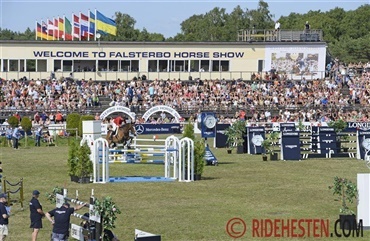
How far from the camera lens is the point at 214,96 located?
67.7 metres

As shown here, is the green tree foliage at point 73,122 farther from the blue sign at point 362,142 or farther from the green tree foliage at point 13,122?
the blue sign at point 362,142

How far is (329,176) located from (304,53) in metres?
44.6

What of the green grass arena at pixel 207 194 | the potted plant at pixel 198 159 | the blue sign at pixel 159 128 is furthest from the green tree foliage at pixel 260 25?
the potted plant at pixel 198 159

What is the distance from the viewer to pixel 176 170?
3247cm

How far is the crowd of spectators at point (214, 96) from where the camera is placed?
63.0 m

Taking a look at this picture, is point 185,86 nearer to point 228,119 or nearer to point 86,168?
point 228,119

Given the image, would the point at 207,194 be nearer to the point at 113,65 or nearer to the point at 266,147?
the point at 266,147

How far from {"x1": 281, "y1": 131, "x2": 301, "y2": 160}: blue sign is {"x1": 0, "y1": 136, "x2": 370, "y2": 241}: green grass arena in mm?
1116

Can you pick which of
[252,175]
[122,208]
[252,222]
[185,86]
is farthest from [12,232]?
[185,86]

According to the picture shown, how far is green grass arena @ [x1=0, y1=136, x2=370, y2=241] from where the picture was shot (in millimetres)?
22641

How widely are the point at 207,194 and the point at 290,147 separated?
13.6m

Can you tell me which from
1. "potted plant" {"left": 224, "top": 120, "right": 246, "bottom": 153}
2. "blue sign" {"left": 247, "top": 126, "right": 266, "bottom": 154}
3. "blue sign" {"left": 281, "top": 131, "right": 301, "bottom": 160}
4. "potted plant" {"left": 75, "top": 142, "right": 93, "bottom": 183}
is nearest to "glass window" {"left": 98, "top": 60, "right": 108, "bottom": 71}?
"potted plant" {"left": 224, "top": 120, "right": 246, "bottom": 153}

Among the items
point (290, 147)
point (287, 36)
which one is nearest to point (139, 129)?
point (290, 147)

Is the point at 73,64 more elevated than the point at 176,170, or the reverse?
the point at 73,64
